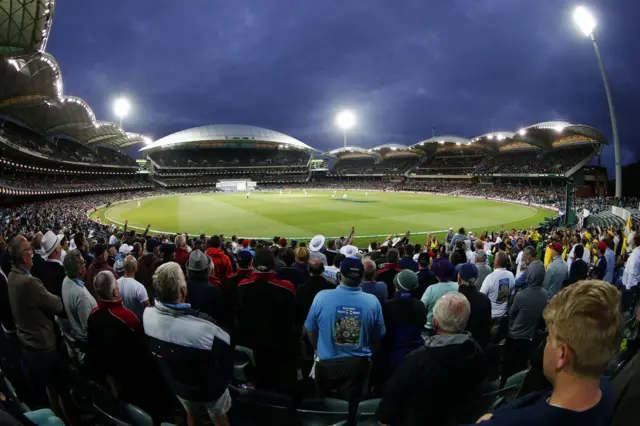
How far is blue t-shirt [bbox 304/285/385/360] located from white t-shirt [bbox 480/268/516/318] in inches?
117

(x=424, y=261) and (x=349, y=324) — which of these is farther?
(x=424, y=261)

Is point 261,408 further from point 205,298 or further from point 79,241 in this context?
point 79,241

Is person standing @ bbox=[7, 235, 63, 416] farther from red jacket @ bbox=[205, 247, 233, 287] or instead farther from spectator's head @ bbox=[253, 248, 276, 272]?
red jacket @ bbox=[205, 247, 233, 287]

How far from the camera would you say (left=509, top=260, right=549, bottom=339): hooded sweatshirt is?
524cm

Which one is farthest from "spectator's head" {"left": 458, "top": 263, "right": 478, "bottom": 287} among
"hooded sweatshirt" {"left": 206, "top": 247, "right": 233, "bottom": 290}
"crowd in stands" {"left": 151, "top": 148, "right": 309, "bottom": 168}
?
"crowd in stands" {"left": 151, "top": 148, "right": 309, "bottom": 168}

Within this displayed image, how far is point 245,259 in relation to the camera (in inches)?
213

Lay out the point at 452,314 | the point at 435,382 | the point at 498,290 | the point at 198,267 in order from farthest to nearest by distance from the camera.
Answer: the point at 498,290, the point at 198,267, the point at 452,314, the point at 435,382

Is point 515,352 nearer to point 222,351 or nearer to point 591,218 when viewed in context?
point 222,351

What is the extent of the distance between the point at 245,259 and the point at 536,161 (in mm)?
87990

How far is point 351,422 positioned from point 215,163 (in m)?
126

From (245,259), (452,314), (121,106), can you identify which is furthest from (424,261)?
(121,106)

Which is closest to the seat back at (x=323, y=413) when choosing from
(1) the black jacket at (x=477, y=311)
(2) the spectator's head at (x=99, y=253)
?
(1) the black jacket at (x=477, y=311)

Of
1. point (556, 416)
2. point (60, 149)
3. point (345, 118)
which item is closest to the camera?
point (556, 416)

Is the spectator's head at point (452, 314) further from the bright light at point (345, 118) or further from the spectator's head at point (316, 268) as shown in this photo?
the bright light at point (345, 118)
